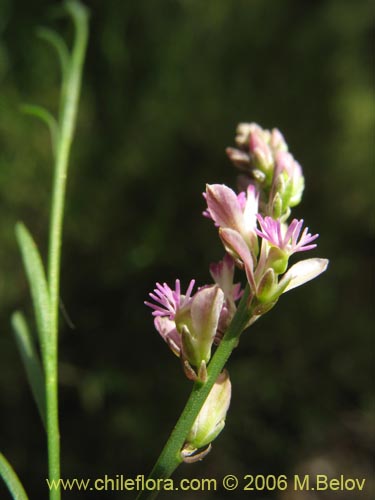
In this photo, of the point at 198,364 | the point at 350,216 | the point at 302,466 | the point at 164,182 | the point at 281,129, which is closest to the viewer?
the point at 198,364

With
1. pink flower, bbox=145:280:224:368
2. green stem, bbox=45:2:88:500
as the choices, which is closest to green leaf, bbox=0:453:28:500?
green stem, bbox=45:2:88:500

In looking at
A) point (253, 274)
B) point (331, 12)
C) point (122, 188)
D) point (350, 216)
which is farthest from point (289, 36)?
point (253, 274)

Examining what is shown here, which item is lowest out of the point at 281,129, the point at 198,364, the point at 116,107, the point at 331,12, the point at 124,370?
the point at 124,370

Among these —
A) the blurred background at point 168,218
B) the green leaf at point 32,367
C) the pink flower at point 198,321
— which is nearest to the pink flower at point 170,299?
the pink flower at point 198,321

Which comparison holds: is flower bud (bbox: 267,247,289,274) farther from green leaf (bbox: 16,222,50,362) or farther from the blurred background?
the blurred background

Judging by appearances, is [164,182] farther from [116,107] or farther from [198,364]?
[198,364]

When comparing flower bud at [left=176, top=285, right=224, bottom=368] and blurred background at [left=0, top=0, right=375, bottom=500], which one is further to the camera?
blurred background at [left=0, top=0, right=375, bottom=500]
